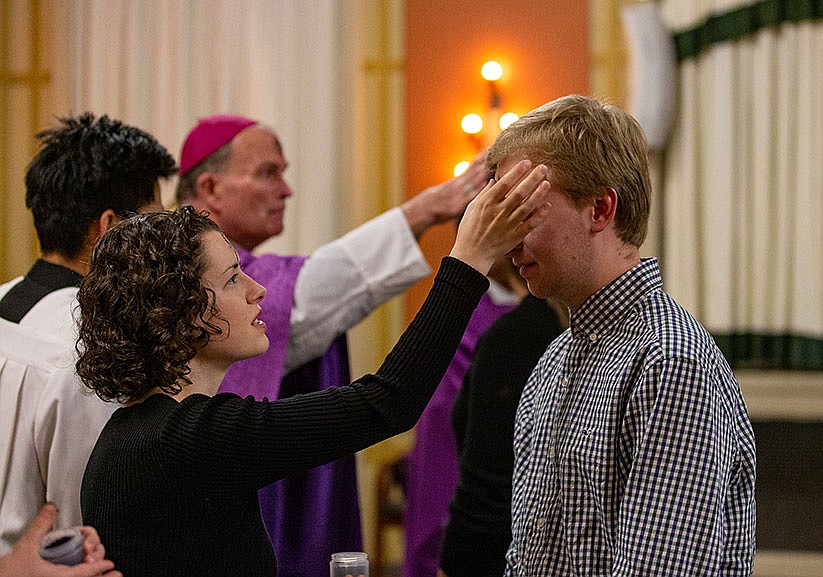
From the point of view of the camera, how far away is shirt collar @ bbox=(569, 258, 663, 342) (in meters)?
1.26

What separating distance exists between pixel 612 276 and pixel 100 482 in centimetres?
69

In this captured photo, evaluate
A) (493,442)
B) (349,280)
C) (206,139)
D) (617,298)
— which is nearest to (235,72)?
(206,139)

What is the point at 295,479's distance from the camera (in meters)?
2.11

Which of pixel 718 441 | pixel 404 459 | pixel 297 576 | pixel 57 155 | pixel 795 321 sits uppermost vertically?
pixel 57 155

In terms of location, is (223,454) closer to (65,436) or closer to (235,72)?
(65,436)

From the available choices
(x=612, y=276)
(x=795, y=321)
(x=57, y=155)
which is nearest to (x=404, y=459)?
(x=795, y=321)

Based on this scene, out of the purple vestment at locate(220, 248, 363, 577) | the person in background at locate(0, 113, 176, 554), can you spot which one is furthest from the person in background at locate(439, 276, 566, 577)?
the person in background at locate(0, 113, 176, 554)

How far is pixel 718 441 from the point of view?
1096mm

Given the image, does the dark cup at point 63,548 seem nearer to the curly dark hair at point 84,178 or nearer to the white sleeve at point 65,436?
the white sleeve at point 65,436

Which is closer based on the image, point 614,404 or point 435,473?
point 614,404

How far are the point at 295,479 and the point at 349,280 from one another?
442 mm

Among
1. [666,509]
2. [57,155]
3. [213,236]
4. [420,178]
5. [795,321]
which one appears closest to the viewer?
[666,509]

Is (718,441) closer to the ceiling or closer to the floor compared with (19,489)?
closer to the ceiling

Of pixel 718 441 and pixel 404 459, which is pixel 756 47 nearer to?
pixel 404 459
